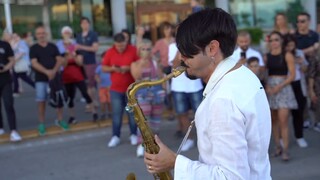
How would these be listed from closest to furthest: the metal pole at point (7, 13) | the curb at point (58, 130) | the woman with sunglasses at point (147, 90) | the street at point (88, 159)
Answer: the street at point (88, 159) < the woman with sunglasses at point (147, 90) < the curb at point (58, 130) < the metal pole at point (7, 13)

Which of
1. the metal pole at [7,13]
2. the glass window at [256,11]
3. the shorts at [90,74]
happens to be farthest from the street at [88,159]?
→ the glass window at [256,11]

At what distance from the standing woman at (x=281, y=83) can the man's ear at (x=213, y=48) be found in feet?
14.2

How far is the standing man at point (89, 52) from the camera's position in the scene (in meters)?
9.33

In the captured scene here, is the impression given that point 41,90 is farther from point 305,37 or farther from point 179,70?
point 179,70

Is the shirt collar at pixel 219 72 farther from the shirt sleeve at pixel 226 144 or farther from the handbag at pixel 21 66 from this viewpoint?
the handbag at pixel 21 66

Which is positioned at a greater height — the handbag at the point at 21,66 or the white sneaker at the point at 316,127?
the handbag at the point at 21,66

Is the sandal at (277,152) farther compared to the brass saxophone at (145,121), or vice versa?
the sandal at (277,152)

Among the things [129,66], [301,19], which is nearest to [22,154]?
[129,66]

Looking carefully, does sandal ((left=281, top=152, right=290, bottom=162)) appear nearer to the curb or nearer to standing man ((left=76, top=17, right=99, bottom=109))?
the curb

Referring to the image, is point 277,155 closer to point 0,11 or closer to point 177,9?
point 177,9

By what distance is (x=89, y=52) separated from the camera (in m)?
9.38

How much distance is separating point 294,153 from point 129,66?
8.63 feet

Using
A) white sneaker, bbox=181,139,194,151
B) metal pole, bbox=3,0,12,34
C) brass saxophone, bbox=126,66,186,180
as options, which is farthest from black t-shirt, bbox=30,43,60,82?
metal pole, bbox=3,0,12,34

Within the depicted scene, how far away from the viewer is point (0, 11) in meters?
17.7
